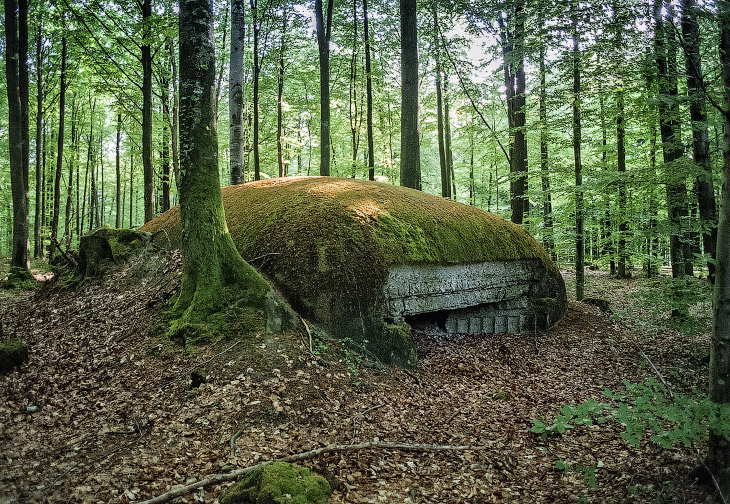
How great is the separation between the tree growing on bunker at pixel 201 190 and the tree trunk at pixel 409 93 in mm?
5629

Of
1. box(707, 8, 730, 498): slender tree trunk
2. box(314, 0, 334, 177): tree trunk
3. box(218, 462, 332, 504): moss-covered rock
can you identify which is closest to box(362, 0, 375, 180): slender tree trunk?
box(314, 0, 334, 177): tree trunk

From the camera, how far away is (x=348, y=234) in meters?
6.23

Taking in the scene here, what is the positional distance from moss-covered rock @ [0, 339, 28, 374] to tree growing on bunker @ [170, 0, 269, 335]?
1.69 meters

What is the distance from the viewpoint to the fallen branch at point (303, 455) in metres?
2.77

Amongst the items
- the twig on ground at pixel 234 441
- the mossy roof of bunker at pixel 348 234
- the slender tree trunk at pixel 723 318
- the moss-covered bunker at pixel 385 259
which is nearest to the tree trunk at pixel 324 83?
the moss-covered bunker at pixel 385 259

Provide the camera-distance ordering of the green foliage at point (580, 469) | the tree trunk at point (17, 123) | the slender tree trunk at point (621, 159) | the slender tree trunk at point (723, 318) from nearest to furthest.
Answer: the slender tree trunk at point (723, 318) → the green foliage at point (580, 469) → the slender tree trunk at point (621, 159) → the tree trunk at point (17, 123)

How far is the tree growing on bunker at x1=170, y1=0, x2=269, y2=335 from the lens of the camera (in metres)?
5.21

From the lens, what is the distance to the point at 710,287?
15.9 feet

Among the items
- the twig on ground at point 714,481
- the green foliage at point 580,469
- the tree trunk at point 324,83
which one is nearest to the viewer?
the twig on ground at point 714,481

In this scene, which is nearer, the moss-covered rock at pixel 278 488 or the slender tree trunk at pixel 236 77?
the moss-covered rock at pixel 278 488

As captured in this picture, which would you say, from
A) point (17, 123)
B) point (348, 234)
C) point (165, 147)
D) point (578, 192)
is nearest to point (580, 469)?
point (348, 234)

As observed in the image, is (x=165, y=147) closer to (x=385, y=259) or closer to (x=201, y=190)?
(x=201, y=190)

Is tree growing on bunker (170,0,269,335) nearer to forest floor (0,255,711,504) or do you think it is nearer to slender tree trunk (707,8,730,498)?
forest floor (0,255,711,504)

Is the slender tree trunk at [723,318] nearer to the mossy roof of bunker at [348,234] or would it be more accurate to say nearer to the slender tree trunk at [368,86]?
the mossy roof of bunker at [348,234]
